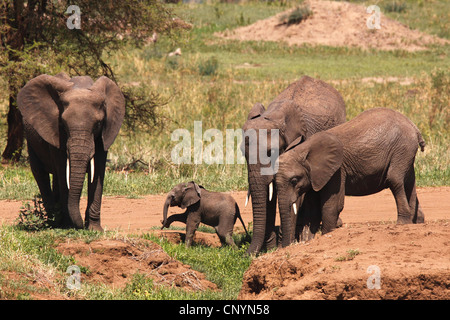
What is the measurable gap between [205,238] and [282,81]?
635 inches

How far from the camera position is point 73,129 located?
9.56 meters

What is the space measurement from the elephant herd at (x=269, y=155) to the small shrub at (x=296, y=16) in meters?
31.2

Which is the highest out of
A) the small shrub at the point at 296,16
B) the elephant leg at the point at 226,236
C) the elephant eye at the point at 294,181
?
the small shrub at the point at 296,16

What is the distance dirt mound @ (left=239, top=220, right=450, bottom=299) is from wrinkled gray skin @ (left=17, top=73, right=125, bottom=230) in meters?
3.10

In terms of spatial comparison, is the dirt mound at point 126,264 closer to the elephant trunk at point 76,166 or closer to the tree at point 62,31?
the elephant trunk at point 76,166

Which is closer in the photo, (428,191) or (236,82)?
(428,191)

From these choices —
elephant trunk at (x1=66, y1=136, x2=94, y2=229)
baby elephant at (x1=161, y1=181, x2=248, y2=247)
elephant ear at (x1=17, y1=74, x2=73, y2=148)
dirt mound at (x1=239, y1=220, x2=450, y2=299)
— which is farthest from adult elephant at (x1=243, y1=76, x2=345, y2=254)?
elephant ear at (x1=17, y1=74, x2=73, y2=148)

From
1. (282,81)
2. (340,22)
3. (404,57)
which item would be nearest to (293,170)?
(282,81)

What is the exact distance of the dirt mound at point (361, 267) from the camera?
21.1 ft

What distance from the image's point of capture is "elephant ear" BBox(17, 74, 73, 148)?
10.1m

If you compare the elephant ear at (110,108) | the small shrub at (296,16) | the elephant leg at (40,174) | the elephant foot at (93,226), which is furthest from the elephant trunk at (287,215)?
the small shrub at (296,16)

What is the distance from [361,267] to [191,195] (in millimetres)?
4426
